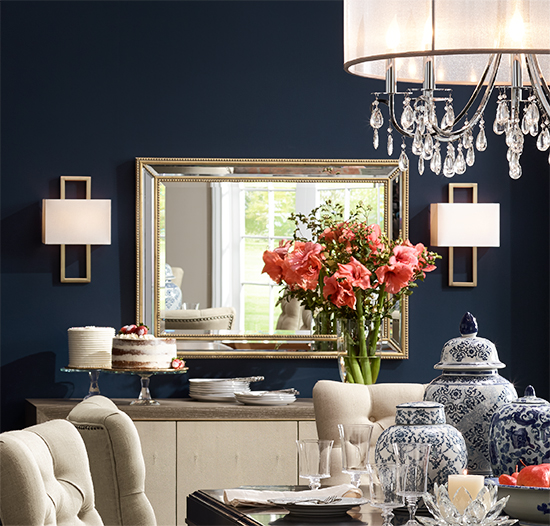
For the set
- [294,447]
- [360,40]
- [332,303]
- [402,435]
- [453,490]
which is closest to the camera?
[453,490]

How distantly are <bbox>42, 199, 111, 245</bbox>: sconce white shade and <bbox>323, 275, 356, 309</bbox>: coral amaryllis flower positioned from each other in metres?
1.51

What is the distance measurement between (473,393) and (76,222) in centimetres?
266

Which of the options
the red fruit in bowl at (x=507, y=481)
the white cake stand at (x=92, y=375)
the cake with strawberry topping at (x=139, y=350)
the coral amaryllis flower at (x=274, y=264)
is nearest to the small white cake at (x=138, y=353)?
the cake with strawberry topping at (x=139, y=350)

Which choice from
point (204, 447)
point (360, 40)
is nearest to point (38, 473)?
point (360, 40)

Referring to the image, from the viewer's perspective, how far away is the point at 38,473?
166 cm

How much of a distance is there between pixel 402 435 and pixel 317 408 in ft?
3.41

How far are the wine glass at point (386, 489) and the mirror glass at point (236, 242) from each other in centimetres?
266

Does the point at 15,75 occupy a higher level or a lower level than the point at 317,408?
higher

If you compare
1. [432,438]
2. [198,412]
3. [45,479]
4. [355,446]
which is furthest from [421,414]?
[198,412]

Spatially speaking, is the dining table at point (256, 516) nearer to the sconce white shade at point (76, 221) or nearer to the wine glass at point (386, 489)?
the wine glass at point (386, 489)

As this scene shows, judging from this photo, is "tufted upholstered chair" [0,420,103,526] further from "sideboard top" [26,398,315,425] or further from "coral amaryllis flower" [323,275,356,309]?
"sideboard top" [26,398,315,425]

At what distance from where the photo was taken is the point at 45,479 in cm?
176

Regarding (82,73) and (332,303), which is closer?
(332,303)

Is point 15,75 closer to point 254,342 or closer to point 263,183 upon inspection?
point 263,183
